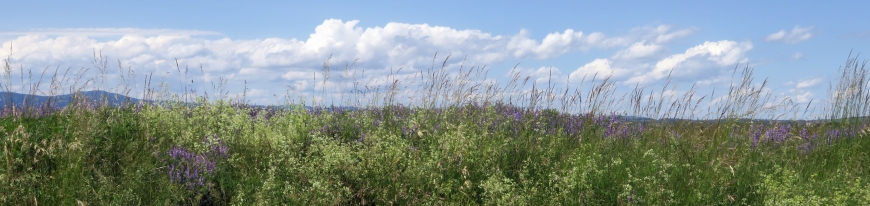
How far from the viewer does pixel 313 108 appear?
7.19m

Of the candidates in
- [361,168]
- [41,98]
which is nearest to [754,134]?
[361,168]

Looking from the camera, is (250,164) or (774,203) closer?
(774,203)

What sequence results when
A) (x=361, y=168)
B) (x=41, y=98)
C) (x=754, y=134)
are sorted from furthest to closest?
(x=41, y=98) < (x=754, y=134) < (x=361, y=168)

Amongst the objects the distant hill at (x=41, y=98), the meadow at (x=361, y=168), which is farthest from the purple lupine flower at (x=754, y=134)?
the distant hill at (x=41, y=98)

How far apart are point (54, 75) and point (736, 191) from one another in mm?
6658

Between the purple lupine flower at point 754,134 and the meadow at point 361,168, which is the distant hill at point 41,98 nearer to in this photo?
the meadow at point 361,168

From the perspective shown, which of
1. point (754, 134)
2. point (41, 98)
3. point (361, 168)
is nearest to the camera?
point (361, 168)

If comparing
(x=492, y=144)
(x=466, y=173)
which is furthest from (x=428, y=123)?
(x=466, y=173)

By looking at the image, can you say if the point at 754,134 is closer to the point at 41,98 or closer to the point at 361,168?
the point at 361,168

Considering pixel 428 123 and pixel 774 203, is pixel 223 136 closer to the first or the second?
pixel 428 123

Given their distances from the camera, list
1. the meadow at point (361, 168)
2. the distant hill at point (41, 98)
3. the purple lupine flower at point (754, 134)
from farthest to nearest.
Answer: the distant hill at point (41, 98)
the purple lupine flower at point (754, 134)
the meadow at point (361, 168)

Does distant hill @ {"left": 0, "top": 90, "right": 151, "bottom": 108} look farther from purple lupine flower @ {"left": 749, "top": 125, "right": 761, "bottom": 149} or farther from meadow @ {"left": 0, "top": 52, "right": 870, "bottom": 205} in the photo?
purple lupine flower @ {"left": 749, "top": 125, "right": 761, "bottom": 149}

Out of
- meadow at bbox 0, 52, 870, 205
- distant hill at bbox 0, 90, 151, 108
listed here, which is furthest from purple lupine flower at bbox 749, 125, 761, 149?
distant hill at bbox 0, 90, 151, 108

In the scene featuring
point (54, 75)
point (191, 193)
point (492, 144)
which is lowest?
point (191, 193)
